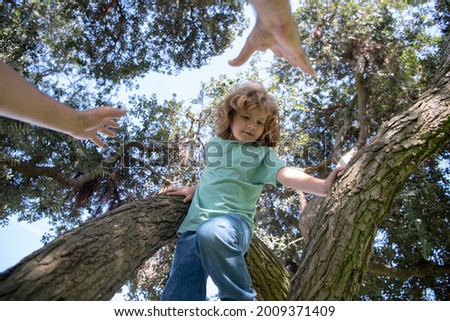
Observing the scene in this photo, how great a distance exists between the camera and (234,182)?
8.54 ft

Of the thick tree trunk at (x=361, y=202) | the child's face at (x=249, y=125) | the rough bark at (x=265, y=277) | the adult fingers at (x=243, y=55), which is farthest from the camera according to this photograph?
the rough bark at (x=265, y=277)

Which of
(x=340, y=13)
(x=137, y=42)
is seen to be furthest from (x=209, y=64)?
(x=340, y=13)

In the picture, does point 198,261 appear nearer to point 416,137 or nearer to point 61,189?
point 416,137

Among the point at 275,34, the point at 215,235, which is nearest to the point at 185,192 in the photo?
the point at 215,235

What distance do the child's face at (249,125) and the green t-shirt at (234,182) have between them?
53 millimetres

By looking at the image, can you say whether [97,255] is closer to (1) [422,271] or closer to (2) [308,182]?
(2) [308,182]

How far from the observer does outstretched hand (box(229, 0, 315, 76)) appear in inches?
53.8

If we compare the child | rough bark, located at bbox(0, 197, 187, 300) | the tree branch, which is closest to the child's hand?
the child

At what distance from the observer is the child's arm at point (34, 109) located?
1553 mm

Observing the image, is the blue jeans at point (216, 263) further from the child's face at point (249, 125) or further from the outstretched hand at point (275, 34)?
the outstretched hand at point (275, 34)

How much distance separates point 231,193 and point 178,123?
12.0ft

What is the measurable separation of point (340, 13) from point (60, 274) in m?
7.81

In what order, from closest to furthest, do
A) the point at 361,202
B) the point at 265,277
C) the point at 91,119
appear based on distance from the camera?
the point at 361,202, the point at 91,119, the point at 265,277

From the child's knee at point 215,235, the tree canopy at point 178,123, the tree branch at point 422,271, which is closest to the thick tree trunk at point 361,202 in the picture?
the child's knee at point 215,235
